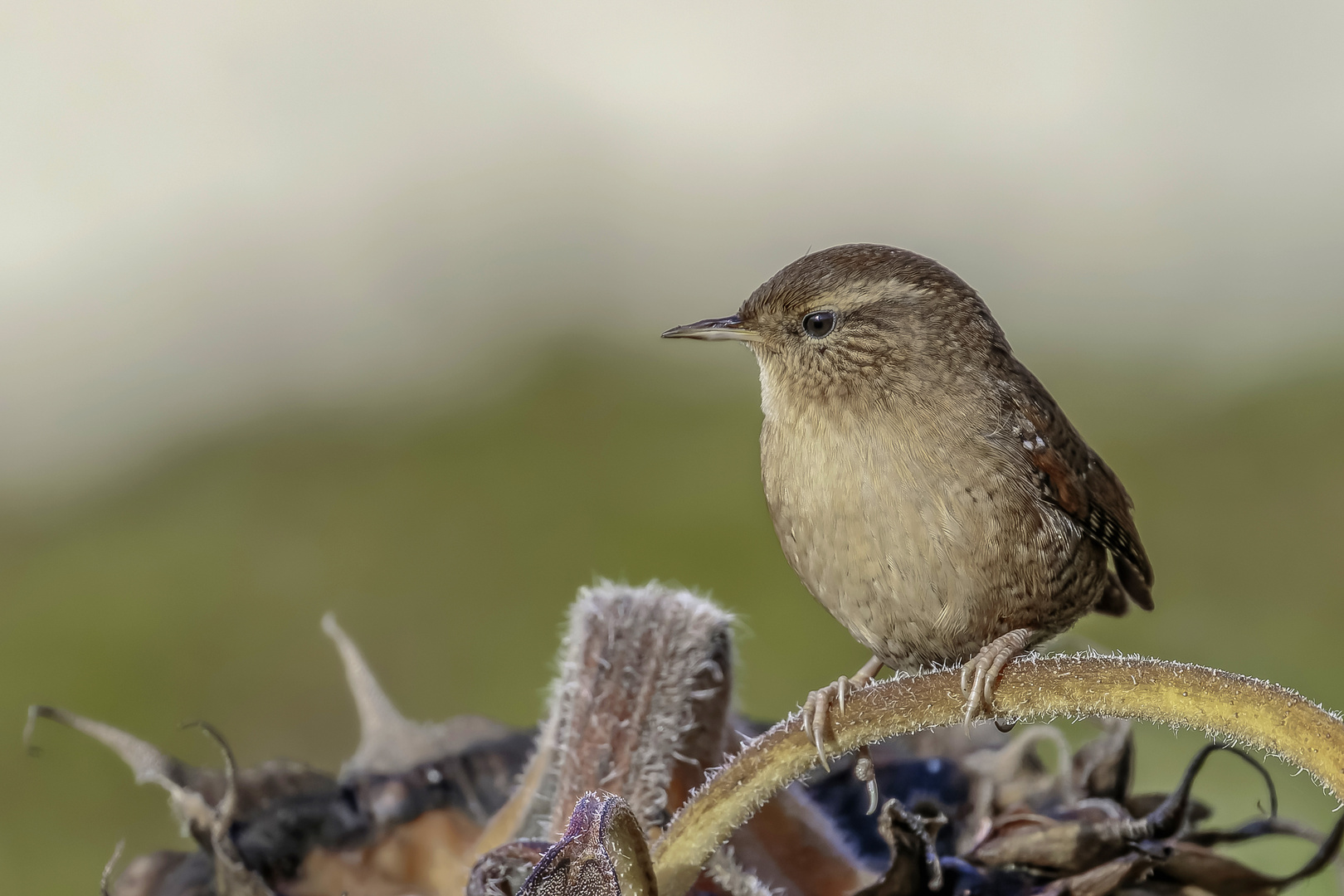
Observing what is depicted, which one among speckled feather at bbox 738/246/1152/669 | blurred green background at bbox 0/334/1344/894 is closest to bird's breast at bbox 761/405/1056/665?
speckled feather at bbox 738/246/1152/669

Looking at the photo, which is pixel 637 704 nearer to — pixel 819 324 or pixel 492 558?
pixel 819 324

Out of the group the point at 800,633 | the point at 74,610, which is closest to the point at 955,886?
the point at 800,633

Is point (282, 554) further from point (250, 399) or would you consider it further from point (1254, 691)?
point (1254, 691)

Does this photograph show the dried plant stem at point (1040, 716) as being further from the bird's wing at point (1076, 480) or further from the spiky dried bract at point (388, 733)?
the spiky dried bract at point (388, 733)

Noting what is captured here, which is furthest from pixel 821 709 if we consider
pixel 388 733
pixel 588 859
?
A: pixel 388 733

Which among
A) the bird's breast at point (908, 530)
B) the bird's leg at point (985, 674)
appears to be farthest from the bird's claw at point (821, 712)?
the bird's breast at point (908, 530)

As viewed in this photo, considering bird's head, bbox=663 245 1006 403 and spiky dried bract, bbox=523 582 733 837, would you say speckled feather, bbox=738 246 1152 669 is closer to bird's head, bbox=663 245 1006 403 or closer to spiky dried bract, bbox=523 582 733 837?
bird's head, bbox=663 245 1006 403

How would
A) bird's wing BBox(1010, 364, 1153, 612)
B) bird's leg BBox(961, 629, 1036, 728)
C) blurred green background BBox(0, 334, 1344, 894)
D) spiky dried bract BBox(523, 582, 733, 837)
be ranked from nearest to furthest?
bird's leg BBox(961, 629, 1036, 728), spiky dried bract BBox(523, 582, 733, 837), bird's wing BBox(1010, 364, 1153, 612), blurred green background BBox(0, 334, 1344, 894)

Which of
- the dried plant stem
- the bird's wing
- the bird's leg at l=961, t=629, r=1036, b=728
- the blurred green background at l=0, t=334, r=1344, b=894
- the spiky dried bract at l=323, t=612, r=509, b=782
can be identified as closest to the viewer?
the dried plant stem
